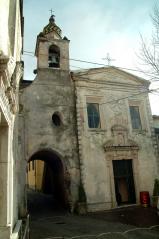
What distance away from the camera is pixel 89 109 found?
52.7ft

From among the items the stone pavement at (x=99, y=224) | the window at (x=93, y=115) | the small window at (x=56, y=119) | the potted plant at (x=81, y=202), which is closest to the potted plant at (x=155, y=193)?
the stone pavement at (x=99, y=224)

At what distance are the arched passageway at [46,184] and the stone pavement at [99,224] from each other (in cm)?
149

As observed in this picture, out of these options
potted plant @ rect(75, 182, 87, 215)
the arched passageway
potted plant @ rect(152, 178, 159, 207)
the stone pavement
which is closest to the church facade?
the arched passageway

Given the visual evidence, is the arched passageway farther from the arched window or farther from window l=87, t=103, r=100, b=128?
the arched window

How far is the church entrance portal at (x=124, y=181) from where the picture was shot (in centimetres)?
1554

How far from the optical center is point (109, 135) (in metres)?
15.9

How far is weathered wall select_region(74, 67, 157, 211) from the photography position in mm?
14609

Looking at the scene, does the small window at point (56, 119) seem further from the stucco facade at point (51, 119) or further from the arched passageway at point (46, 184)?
the arched passageway at point (46, 184)

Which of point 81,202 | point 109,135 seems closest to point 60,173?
point 81,202

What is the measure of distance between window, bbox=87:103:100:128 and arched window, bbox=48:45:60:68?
351 centimetres

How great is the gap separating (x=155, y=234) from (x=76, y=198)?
18.8ft

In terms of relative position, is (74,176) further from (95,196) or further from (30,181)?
(30,181)

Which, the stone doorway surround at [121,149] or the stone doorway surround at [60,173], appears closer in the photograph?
the stone doorway surround at [60,173]

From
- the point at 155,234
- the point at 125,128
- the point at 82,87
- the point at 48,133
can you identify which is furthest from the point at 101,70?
the point at 155,234
